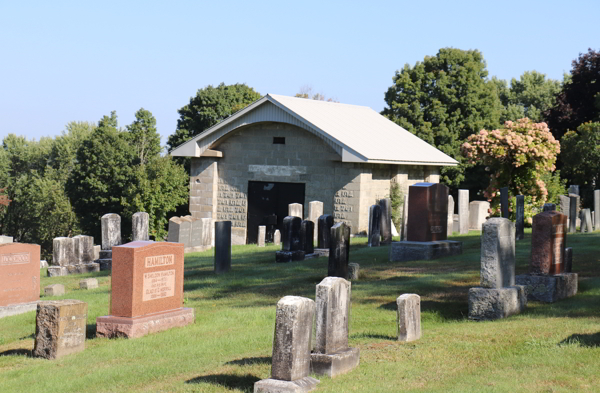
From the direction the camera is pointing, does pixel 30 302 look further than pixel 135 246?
Yes

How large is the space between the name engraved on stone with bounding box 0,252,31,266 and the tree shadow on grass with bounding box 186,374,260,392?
6.62 meters

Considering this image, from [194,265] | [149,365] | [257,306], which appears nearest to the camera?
[149,365]

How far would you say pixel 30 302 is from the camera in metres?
13.5

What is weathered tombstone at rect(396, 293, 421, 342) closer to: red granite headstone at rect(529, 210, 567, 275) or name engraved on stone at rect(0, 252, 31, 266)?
red granite headstone at rect(529, 210, 567, 275)

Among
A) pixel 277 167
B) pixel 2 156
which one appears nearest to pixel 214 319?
pixel 277 167

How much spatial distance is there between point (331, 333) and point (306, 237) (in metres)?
11.8

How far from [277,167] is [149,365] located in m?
20.3

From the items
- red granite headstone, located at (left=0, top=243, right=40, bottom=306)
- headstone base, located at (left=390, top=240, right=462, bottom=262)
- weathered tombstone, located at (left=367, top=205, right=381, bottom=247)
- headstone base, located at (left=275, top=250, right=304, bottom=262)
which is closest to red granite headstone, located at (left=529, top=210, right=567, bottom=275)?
headstone base, located at (left=390, top=240, right=462, bottom=262)

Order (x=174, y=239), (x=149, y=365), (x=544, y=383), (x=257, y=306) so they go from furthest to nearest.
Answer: (x=174, y=239), (x=257, y=306), (x=149, y=365), (x=544, y=383)

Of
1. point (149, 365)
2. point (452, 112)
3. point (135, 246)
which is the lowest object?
point (149, 365)

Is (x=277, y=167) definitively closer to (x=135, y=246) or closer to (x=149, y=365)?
(x=135, y=246)

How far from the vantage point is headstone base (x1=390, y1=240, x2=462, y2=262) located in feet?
55.9

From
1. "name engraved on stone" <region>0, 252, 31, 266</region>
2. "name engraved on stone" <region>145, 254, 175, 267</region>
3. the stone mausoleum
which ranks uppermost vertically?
the stone mausoleum

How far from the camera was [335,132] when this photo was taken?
2755cm
